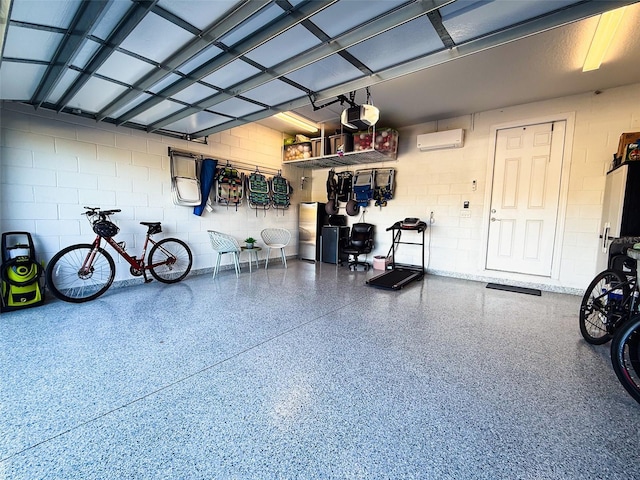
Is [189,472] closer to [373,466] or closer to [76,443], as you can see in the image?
[76,443]

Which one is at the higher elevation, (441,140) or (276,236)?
(441,140)

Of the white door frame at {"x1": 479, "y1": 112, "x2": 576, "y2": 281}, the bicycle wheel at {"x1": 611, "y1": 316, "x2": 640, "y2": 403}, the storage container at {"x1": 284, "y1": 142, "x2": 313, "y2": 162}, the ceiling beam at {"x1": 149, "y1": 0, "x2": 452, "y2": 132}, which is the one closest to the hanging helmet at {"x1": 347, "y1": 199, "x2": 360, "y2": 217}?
the storage container at {"x1": 284, "y1": 142, "x2": 313, "y2": 162}

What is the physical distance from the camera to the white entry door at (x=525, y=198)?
14.1 feet

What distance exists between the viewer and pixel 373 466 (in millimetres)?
1251

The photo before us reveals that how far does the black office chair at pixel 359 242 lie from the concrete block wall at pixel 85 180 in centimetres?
258

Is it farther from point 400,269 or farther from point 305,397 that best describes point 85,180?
point 400,269

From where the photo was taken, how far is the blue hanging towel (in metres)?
4.88

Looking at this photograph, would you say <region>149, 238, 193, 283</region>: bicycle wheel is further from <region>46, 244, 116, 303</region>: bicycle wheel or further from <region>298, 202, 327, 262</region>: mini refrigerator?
<region>298, 202, 327, 262</region>: mini refrigerator

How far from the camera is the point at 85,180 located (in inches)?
147

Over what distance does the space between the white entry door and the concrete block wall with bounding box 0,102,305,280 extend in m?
4.89

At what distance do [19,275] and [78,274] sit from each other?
0.54m

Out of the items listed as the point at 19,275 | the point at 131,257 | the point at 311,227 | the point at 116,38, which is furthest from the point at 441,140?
the point at 19,275

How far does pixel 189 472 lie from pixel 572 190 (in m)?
5.52

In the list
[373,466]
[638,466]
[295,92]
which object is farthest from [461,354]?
[295,92]
